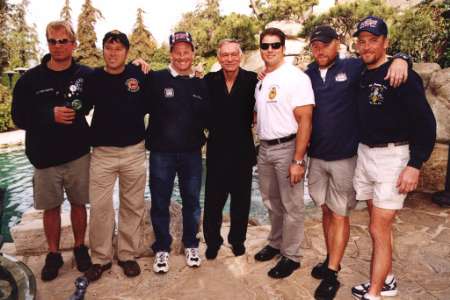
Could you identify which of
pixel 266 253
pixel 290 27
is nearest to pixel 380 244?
pixel 266 253

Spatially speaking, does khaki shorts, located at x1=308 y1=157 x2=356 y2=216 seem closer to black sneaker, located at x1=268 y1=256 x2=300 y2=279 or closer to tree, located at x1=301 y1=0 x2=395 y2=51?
black sneaker, located at x1=268 y1=256 x2=300 y2=279

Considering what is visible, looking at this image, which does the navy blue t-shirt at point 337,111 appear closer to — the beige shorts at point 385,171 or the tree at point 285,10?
the beige shorts at point 385,171

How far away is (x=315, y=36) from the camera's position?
3158 mm

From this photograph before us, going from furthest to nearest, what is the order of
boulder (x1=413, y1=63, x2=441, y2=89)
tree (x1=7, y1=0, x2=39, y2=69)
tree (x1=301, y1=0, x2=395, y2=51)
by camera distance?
tree (x1=7, y1=0, x2=39, y2=69) → tree (x1=301, y1=0, x2=395, y2=51) → boulder (x1=413, y1=63, x2=441, y2=89)

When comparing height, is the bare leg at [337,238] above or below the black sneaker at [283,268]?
above

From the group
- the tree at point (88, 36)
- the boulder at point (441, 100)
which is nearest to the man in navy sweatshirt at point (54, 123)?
the boulder at point (441, 100)

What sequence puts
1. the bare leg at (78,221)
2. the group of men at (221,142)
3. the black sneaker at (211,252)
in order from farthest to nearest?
the black sneaker at (211,252)
the bare leg at (78,221)
the group of men at (221,142)

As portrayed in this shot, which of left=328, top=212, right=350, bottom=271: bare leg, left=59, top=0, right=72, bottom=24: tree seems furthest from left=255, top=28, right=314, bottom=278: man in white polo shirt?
left=59, top=0, right=72, bottom=24: tree

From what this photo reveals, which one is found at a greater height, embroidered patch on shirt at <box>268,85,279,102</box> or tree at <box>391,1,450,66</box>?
tree at <box>391,1,450,66</box>

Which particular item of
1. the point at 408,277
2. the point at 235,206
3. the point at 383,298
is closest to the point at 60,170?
the point at 235,206

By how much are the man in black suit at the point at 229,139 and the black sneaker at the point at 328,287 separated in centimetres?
99

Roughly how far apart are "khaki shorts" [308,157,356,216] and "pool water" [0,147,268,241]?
4.45 meters

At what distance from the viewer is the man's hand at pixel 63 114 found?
3.22m

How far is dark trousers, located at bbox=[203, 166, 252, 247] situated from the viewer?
3750 millimetres
